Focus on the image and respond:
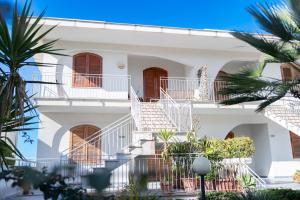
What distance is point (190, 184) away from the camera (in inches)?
360

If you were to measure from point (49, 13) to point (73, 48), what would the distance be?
1725 millimetres

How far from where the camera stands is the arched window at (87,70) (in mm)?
13062

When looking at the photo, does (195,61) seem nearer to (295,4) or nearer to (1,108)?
(295,4)

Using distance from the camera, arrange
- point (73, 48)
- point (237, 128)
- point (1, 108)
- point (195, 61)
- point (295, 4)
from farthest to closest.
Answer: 1. point (237, 128)
2. point (195, 61)
3. point (73, 48)
4. point (295, 4)
5. point (1, 108)

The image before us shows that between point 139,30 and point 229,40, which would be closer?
point 139,30

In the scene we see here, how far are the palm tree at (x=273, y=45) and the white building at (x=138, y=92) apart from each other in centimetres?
405

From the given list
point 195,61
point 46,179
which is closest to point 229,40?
point 195,61

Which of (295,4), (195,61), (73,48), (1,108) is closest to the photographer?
(1,108)

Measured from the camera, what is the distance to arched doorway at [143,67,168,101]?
14672 millimetres

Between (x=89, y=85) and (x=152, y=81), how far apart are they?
328cm

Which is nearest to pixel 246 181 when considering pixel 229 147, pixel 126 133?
pixel 229 147

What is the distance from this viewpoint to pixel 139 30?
1228cm

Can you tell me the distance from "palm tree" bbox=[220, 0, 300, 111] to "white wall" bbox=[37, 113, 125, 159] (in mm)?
7020

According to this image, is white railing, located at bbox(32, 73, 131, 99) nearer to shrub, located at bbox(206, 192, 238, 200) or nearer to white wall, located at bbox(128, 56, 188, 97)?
white wall, located at bbox(128, 56, 188, 97)
